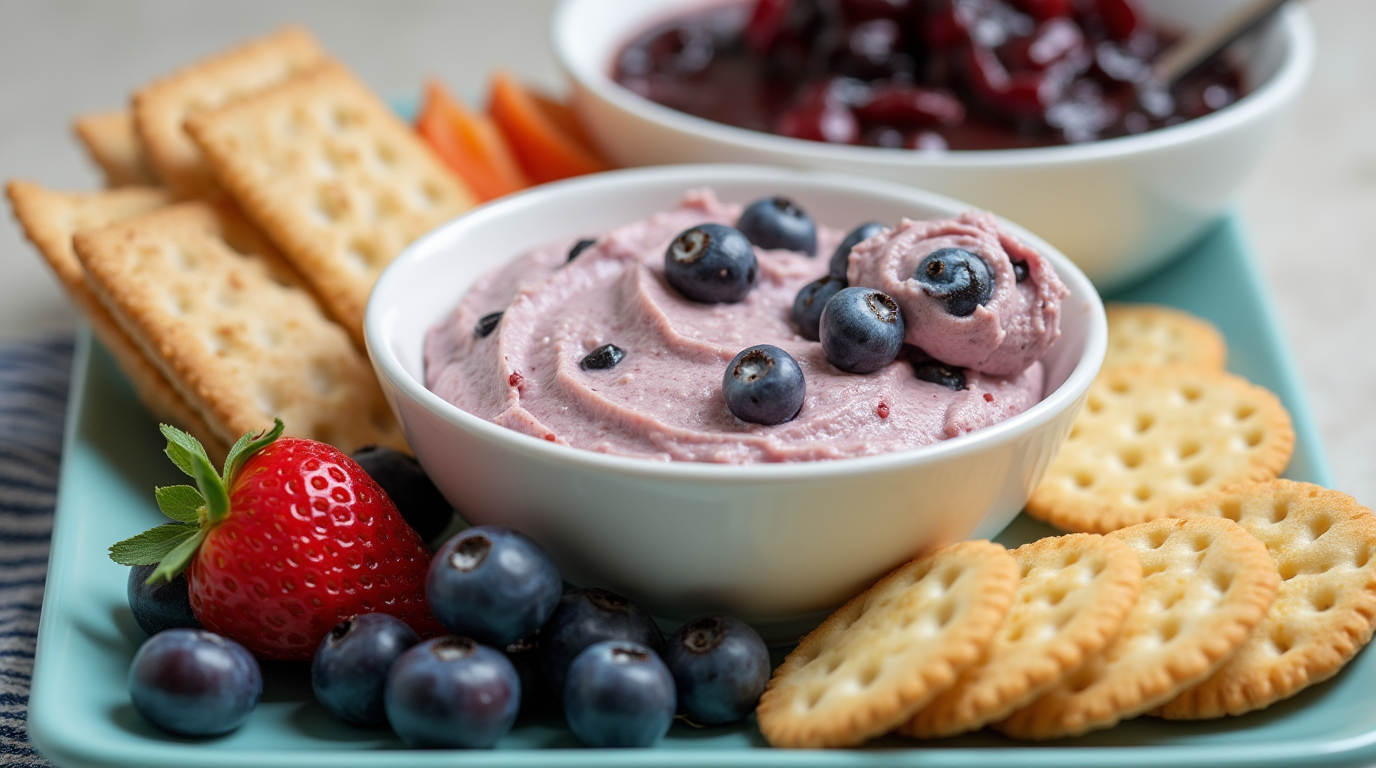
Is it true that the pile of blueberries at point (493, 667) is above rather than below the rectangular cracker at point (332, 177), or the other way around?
below

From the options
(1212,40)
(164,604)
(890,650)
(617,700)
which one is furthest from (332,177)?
(1212,40)

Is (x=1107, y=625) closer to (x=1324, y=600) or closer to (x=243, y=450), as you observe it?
(x=1324, y=600)

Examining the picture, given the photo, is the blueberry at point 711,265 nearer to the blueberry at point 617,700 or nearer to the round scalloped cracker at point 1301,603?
the blueberry at point 617,700

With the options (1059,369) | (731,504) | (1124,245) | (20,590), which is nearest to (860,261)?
(1059,369)

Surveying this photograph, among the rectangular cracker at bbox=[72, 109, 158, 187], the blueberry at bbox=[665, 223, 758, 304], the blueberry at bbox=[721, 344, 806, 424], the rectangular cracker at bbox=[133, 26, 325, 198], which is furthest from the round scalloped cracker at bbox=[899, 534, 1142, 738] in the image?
the rectangular cracker at bbox=[72, 109, 158, 187]

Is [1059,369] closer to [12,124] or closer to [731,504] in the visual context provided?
[731,504]

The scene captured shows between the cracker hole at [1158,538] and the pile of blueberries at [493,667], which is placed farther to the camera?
the cracker hole at [1158,538]

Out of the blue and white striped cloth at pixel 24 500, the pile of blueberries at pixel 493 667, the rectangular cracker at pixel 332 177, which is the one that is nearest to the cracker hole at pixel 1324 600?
the pile of blueberries at pixel 493 667
